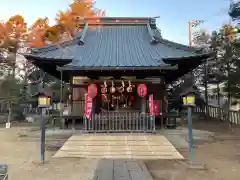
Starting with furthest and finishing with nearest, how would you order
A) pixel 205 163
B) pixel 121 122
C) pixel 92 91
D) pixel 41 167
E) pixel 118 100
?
pixel 118 100, pixel 92 91, pixel 121 122, pixel 205 163, pixel 41 167

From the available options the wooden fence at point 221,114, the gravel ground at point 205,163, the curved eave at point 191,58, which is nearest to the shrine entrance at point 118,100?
the curved eave at point 191,58

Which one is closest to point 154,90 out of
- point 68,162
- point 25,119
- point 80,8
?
point 68,162

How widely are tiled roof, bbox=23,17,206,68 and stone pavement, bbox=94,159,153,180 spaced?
467 centimetres

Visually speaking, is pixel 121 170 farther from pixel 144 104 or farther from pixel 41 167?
Result: pixel 144 104

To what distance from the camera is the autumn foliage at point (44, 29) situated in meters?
26.2

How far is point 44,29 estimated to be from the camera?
27797mm

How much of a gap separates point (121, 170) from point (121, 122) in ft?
14.0

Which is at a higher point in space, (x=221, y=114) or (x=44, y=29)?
(x=44, y=29)

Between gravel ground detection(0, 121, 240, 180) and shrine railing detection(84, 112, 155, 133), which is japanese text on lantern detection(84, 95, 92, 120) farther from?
gravel ground detection(0, 121, 240, 180)

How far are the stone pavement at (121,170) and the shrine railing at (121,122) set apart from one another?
2.82m

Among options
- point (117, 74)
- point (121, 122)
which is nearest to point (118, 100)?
point (117, 74)

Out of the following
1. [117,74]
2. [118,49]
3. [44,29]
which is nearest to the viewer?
[117,74]

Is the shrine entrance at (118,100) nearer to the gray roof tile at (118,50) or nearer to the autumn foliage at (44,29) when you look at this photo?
the gray roof tile at (118,50)

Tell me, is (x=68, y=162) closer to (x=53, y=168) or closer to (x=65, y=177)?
(x=53, y=168)
